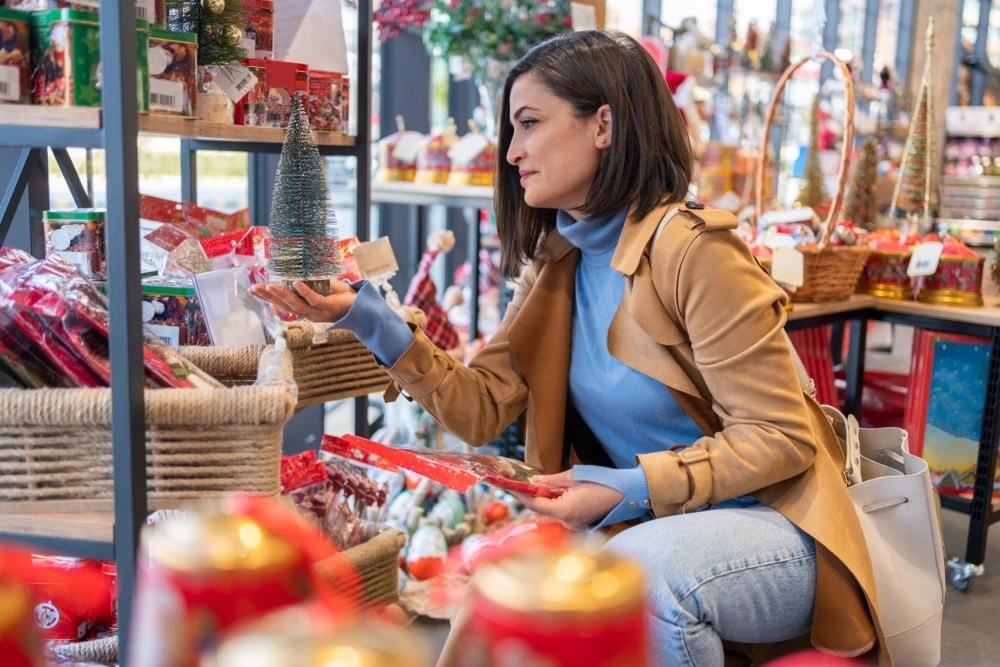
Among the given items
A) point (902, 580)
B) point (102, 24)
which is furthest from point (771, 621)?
point (102, 24)

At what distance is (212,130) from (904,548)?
126 cm

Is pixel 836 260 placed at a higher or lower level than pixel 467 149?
lower

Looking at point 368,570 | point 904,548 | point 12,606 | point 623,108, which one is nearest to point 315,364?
point 368,570

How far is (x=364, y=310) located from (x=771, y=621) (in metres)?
0.79

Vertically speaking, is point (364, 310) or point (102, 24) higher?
point (102, 24)

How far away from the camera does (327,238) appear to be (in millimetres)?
1544

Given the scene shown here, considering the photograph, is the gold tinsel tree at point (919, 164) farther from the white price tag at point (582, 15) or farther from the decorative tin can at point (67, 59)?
the decorative tin can at point (67, 59)

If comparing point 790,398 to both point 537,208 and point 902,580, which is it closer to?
point 902,580

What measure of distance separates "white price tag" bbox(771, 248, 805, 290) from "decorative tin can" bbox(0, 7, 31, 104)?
2.10 m

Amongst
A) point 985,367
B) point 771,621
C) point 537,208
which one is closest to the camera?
point 771,621

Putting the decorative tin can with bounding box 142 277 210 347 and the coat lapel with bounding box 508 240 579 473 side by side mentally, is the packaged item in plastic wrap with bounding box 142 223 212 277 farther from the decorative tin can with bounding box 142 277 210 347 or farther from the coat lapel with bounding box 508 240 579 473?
the coat lapel with bounding box 508 240 579 473

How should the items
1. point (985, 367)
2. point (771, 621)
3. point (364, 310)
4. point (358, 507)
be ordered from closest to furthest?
point (771, 621) < point (364, 310) < point (358, 507) < point (985, 367)

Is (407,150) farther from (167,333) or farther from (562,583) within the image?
(562,583)

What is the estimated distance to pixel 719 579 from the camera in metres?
1.43
